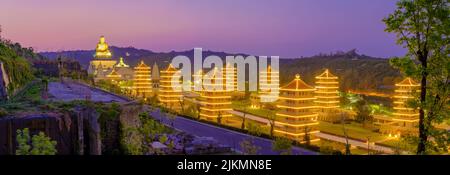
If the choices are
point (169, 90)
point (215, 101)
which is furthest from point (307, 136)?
point (169, 90)

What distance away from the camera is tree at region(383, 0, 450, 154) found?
7863 millimetres

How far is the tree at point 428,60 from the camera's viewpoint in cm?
786

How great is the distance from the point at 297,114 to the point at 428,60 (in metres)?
18.6

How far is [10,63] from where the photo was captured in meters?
13.2

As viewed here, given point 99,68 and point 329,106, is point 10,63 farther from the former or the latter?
point 99,68

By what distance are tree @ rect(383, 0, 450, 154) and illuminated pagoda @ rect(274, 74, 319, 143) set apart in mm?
18178

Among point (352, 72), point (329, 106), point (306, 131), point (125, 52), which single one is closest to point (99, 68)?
point (329, 106)

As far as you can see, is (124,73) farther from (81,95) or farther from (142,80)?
(81,95)

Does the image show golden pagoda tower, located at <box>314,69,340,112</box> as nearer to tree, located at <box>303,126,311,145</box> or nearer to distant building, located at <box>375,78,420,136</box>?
distant building, located at <box>375,78,420,136</box>

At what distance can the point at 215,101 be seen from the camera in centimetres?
3228

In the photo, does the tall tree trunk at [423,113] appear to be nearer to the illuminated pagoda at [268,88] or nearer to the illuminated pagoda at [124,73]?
the illuminated pagoda at [268,88]

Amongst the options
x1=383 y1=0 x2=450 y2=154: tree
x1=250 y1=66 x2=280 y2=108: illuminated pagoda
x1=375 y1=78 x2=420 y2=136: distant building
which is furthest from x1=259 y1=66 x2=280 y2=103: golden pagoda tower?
x1=383 y1=0 x2=450 y2=154: tree

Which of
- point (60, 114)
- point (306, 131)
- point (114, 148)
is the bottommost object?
point (306, 131)
